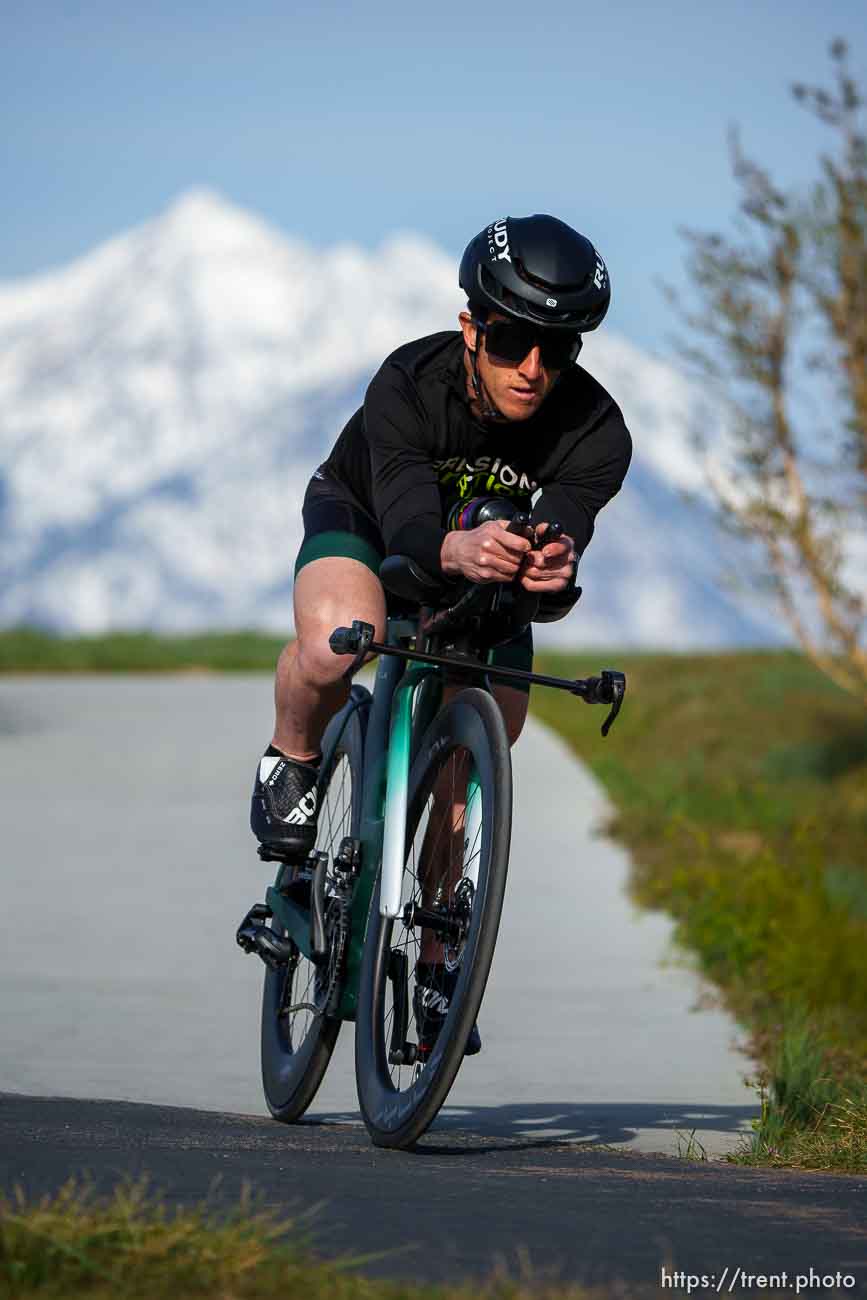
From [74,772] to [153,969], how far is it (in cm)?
583

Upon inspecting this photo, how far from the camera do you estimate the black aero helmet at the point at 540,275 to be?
3.99 meters

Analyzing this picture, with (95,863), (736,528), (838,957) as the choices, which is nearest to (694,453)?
(736,528)

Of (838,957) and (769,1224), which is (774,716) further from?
(769,1224)

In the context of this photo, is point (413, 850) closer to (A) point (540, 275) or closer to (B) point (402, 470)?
(B) point (402, 470)

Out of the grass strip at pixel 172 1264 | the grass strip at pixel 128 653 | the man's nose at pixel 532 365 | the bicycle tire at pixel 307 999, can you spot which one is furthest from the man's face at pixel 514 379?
the grass strip at pixel 128 653

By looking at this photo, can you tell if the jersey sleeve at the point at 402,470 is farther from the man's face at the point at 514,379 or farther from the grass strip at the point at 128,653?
the grass strip at the point at 128,653

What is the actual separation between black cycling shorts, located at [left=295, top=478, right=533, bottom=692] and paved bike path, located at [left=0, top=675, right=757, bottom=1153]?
1105mm

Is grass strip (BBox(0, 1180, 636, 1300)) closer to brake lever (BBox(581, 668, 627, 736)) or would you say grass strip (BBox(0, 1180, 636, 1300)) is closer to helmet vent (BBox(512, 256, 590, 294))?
brake lever (BBox(581, 668, 627, 736))

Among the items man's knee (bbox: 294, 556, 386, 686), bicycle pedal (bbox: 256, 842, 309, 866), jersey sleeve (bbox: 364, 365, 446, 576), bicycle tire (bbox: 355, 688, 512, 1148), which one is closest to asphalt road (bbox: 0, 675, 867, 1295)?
bicycle tire (bbox: 355, 688, 512, 1148)

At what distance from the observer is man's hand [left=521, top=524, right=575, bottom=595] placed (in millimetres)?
3816

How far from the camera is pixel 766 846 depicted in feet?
33.3

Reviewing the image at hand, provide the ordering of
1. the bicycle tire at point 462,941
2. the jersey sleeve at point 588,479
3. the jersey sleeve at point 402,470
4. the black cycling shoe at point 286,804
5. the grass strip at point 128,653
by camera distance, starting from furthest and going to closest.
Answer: the grass strip at point 128,653 < the black cycling shoe at point 286,804 < the jersey sleeve at point 588,479 < the jersey sleeve at point 402,470 < the bicycle tire at point 462,941

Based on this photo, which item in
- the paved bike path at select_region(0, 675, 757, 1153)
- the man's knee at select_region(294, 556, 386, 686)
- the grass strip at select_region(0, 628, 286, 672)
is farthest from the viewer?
the grass strip at select_region(0, 628, 286, 672)

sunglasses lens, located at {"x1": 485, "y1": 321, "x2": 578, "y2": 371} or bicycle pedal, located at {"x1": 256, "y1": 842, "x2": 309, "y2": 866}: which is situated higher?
sunglasses lens, located at {"x1": 485, "y1": 321, "x2": 578, "y2": 371}
